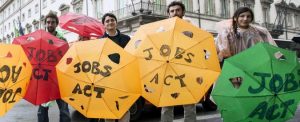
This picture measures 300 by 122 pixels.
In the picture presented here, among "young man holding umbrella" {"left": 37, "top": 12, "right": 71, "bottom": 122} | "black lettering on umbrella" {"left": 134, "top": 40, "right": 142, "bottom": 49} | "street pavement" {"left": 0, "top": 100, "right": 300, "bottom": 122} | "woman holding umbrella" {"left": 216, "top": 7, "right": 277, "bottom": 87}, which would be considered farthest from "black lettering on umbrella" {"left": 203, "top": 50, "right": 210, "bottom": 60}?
"street pavement" {"left": 0, "top": 100, "right": 300, "bottom": 122}

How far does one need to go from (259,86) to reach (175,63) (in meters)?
0.93

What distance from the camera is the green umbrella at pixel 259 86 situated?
3.59m

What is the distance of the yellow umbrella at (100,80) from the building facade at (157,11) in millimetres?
15956

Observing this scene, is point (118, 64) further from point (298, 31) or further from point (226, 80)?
point (298, 31)

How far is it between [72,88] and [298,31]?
125ft

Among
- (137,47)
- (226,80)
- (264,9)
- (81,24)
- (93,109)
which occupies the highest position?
(264,9)

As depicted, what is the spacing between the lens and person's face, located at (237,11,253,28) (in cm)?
444

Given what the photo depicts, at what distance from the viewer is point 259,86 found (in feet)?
11.7

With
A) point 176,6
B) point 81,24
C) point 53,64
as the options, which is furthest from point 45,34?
point 81,24

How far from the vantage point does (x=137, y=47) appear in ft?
14.3

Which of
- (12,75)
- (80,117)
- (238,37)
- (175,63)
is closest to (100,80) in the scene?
(175,63)

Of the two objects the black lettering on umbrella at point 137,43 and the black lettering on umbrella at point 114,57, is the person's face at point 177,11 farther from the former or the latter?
the black lettering on umbrella at point 114,57

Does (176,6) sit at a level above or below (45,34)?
above

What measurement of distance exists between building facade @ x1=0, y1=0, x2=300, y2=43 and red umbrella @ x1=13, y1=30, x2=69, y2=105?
14992 mm
